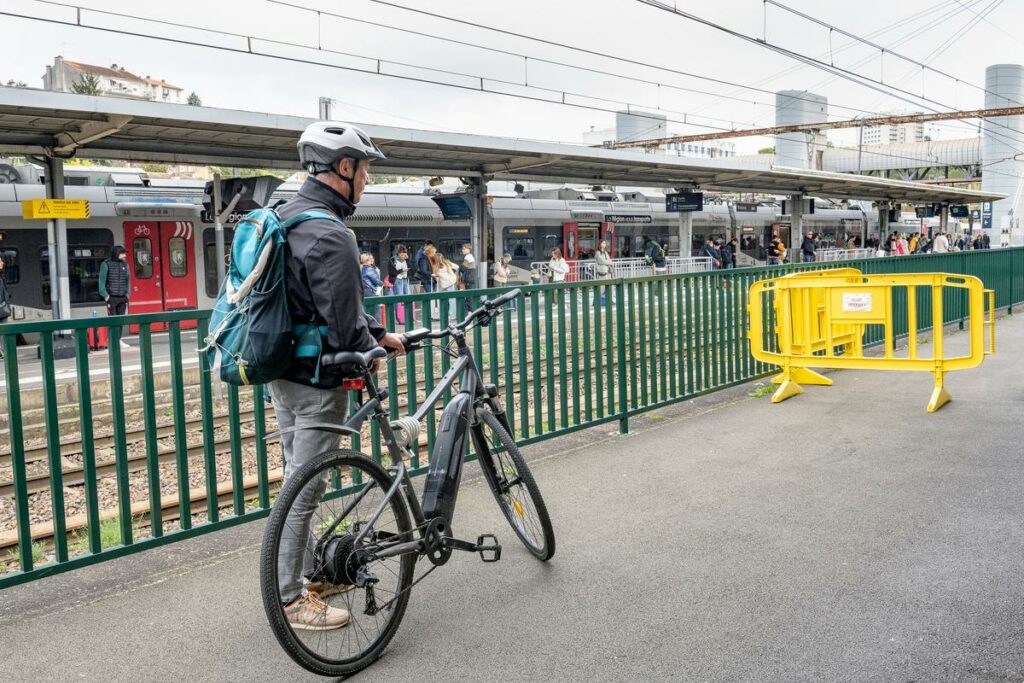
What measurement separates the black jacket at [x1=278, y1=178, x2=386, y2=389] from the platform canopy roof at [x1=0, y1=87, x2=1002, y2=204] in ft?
30.4

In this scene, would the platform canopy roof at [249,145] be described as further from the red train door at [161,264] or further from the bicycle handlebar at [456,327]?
the bicycle handlebar at [456,327]

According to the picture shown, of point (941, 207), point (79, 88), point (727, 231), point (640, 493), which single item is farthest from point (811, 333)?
point (79, 88)

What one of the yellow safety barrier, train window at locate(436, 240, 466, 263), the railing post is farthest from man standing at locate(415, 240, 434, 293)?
the railing post

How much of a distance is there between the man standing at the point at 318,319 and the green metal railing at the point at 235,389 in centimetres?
103

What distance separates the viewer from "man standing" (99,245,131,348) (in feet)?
57.8

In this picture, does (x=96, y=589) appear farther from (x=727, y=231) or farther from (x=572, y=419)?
(x=727, y=231)

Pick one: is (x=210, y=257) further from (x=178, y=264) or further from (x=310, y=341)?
(x=310, y=341)

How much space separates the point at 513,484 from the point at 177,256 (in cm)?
1724

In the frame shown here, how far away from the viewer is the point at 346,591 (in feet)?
11.4

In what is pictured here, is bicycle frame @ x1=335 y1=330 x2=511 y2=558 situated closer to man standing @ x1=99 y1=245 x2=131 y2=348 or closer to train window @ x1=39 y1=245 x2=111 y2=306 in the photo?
man standing @ x1=99 y1=245 x2=131 y2=348

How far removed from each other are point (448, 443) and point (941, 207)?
44539mm

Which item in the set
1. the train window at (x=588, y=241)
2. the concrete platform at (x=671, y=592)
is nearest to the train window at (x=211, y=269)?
the train window at (x=588, y=241)

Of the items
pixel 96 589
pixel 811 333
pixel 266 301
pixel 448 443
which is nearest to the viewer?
pixel 266 301

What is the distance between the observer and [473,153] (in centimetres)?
1756
